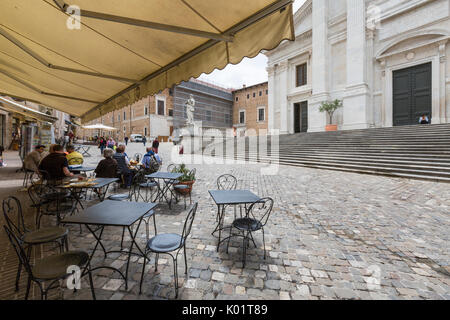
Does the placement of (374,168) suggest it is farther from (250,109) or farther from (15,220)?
(250,109)

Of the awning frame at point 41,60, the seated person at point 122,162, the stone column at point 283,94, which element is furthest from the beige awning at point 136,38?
the stone column at point 283,94

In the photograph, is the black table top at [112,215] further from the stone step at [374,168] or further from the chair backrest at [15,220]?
the stone step at [374,168]

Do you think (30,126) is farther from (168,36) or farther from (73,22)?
(168,36)

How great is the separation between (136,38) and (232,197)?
2.52 metres

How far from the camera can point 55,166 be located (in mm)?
4309

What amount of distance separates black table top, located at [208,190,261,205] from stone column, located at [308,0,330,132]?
18.1 metres

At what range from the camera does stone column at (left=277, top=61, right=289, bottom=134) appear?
2306 cm

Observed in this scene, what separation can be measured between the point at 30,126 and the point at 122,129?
32.2 m

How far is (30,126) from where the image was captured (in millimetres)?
8594

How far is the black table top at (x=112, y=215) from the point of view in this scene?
2010mm

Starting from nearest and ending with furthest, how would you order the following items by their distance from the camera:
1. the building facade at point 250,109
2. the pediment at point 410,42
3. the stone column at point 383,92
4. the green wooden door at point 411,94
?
the pediment at point 410,42
the green wooden door at point 411,94
the stone column at point 383,92
the building facade at point 250,109

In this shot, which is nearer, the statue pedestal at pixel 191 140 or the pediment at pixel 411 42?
the pediment at pixel 411 42

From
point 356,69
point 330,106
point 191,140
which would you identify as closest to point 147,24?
point 191,140

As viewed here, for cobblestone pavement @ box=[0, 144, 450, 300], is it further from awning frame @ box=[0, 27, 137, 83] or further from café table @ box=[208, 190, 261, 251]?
awning frame @ box=[0, 27, 137, 83]
